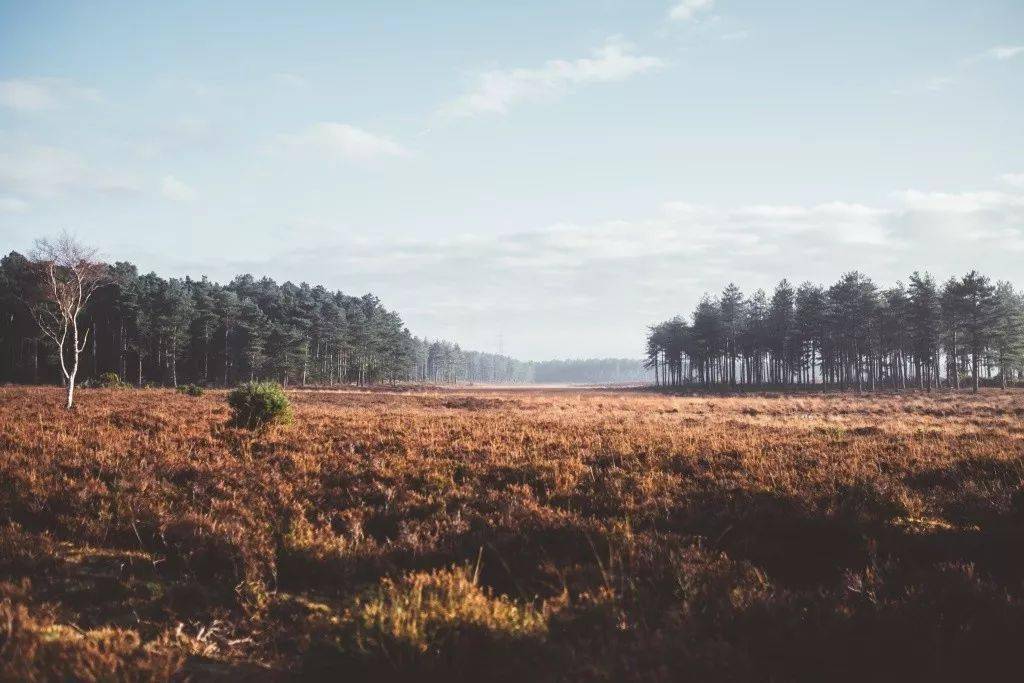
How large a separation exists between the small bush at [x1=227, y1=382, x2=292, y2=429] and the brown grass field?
226 centimetres

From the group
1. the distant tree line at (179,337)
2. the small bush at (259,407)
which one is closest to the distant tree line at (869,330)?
the distant tree line at (179,337)

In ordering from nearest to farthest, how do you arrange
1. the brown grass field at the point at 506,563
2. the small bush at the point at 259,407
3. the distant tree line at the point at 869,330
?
the brown grass field at the point at 506,563, the small bush at the point at 259,407, the distant tree line at the point at 869,330

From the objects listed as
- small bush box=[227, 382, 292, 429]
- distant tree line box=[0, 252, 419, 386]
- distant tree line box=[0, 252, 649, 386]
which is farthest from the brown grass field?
distant tree line box=[0, 252, 419, 386]

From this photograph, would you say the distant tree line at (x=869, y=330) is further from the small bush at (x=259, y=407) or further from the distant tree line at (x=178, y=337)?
the small bush at (x=259, y=407)

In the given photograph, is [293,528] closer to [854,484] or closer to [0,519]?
[0,519]

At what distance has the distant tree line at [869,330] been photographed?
55344 mm

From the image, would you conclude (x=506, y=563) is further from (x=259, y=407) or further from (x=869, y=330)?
(x=869, y=330)

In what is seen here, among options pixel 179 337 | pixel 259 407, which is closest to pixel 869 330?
pixel 259 407

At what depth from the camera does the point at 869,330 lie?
60.3m

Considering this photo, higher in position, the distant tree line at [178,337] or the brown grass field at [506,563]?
the distant tree line at [178,337]

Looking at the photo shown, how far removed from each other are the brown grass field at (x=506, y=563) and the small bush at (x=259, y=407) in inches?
89.0

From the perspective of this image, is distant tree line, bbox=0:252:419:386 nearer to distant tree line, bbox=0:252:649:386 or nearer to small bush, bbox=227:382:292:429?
distant tree line, bbox=0:252:649:386

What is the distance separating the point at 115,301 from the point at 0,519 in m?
67.4

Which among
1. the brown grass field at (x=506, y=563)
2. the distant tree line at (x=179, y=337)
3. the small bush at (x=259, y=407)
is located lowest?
the brown grass field at (x=506, y=563)
